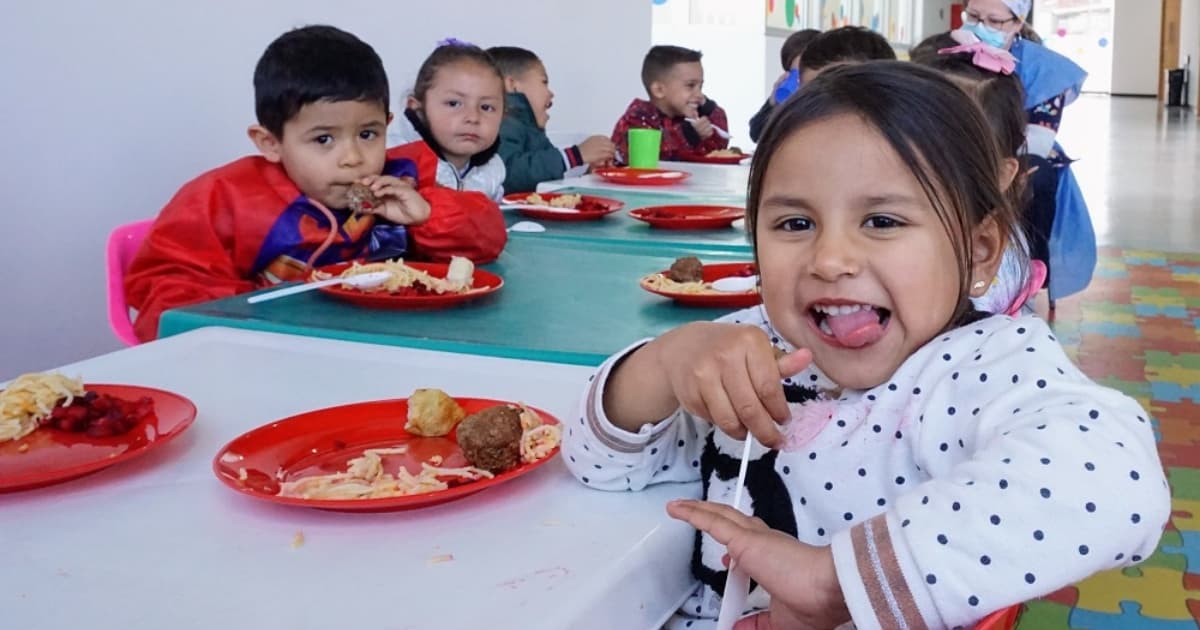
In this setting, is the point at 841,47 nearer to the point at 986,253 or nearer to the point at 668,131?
the point at 668,131

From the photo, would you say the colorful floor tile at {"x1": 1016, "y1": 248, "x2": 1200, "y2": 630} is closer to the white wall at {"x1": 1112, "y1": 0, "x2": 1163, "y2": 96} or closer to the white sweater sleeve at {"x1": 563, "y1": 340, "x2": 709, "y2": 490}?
the white sweater sleeve at {"x1": 563, "y1": 340, "x2": 709, "y2": 490}

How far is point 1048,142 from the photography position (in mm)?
3186

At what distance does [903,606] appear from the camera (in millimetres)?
614

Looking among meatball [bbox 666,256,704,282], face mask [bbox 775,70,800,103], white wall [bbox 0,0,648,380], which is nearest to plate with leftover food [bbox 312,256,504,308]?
meatball [bbox 666,256,704,282]

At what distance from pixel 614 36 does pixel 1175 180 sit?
520cm

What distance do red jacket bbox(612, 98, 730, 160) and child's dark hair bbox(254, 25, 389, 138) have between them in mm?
2477

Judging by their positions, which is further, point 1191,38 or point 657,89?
point 1191,38

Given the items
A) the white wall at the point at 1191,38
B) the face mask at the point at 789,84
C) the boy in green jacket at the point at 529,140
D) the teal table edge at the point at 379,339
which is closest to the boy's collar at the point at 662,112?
the face mask at the point at 789,84

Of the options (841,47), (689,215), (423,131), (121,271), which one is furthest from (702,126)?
(121,271)

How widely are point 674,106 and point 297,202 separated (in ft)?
9.67

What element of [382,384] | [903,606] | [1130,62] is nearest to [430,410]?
[382,384]

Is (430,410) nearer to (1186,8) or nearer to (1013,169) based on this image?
(1013,169)

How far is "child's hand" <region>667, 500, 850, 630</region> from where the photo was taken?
0.65 m

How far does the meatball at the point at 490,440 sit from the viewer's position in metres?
0.81
